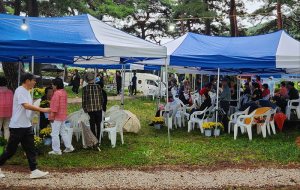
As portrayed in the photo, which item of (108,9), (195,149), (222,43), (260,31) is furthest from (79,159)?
(260,31)

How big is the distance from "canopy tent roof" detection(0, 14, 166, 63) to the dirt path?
224 centimetres

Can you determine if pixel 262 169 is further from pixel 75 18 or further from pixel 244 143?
pixel 75 18

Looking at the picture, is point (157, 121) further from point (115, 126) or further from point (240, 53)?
point (240, 53)

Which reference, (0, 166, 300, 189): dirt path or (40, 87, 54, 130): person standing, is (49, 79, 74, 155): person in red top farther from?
(40, 87, 54, 130): person standing

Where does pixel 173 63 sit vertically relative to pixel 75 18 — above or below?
below

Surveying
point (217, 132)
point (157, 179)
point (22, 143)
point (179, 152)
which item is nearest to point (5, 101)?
point (22, 143)

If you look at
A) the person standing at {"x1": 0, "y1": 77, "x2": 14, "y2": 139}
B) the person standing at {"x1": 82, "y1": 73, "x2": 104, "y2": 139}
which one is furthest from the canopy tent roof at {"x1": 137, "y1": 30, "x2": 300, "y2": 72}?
the person standing at {"x1": 0, "y1": 77, "x2": 14, "y2": 139}

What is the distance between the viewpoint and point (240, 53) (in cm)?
805

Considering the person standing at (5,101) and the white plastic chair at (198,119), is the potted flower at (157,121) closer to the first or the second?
the white plastic chair at (198,119)

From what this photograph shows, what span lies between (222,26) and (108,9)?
10617 mm

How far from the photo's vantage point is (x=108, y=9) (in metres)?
21.1

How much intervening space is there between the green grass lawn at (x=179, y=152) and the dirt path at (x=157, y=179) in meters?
0.41

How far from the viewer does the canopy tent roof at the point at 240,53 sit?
7656 mm

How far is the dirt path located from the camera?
463cm
